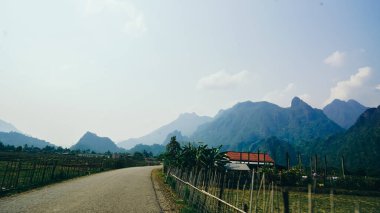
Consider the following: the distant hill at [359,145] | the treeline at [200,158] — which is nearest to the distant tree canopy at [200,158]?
the treeline at [200,158]

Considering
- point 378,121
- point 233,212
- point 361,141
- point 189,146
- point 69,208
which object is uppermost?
point 378,121

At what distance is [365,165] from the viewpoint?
378 ft

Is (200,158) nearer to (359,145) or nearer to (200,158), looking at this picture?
(200,158)

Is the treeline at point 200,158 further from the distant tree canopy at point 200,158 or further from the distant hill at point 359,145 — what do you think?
the distant hill at point 359,145

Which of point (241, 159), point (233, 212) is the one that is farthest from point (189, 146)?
point (241, 159)

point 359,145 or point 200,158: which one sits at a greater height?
point 359,145

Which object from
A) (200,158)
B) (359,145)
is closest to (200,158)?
(200,158)

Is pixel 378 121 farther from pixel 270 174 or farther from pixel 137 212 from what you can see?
pixel 137 212

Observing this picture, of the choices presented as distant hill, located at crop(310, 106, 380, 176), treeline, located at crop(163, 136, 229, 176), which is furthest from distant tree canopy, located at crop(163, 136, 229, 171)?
distant hill, located at crop(310, 106, 380, 176)

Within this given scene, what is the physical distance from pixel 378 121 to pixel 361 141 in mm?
26967

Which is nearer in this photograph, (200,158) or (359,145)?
(200,158)

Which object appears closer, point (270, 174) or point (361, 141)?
point (270, 174)

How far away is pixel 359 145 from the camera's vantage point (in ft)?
433

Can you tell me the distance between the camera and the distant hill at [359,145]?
120m
